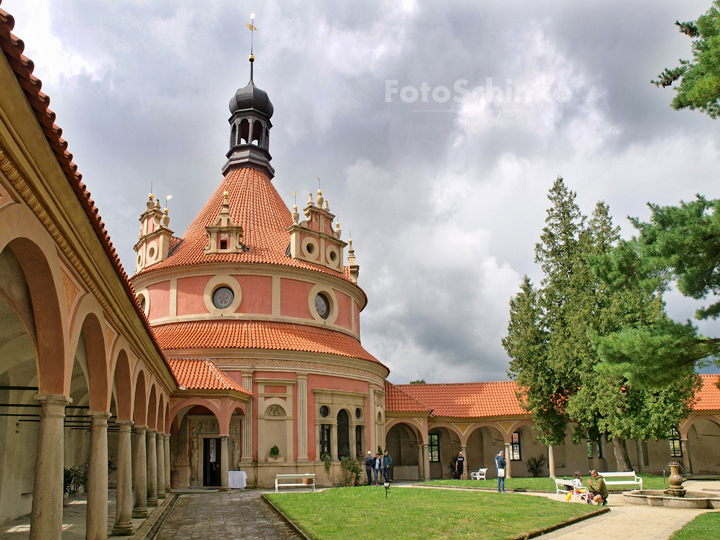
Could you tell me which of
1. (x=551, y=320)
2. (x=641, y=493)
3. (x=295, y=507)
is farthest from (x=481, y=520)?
(x=551, y=320)

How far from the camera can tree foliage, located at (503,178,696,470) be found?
3045cm

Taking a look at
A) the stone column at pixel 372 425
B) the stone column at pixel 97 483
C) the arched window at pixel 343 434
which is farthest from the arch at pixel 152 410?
the stone column at pixel 372 425

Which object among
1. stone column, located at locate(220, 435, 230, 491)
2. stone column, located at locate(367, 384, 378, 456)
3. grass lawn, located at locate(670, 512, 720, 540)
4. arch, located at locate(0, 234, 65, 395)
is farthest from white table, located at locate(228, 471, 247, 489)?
arch, located at locate(0, 234, 65, 395)

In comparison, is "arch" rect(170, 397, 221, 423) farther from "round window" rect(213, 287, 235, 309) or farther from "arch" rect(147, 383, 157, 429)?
"round window" rect(213, 287, 235, 309)

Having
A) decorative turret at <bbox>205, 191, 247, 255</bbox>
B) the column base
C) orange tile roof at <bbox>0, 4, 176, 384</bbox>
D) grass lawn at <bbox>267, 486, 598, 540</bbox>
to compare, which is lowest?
grass lawn at <bbox>267, 486, 598, 540</bbox>

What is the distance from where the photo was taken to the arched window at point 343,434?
3056 centimetres

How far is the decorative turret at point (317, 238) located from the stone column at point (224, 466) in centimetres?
1079

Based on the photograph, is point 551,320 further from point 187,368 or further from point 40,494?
point 40,494

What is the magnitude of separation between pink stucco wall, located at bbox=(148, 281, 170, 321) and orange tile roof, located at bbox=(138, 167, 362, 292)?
97 cm

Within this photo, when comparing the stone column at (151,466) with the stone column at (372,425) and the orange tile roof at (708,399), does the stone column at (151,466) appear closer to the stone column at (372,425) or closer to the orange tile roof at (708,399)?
the stone column at (372,425)

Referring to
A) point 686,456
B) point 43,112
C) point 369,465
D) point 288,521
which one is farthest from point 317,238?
point 43,112

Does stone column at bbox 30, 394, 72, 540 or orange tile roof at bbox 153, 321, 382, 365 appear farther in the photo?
orange tile roof at bbox 153, 321, 382, 365

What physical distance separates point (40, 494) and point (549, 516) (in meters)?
12.1

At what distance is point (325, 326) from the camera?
108 ft
